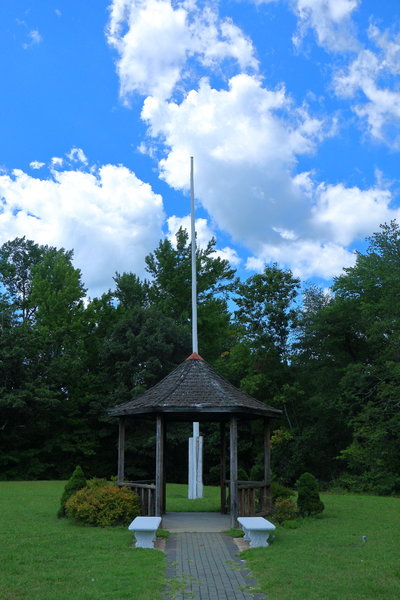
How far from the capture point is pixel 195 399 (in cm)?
1318

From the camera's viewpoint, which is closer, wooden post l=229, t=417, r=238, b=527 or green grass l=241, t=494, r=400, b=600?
green grass l=241, t=494, r=400, b=600

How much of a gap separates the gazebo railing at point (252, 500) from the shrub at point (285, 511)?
440 millimetres

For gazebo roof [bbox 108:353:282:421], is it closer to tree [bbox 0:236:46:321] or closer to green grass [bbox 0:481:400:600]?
green grass [bbox 0:481:400:600]

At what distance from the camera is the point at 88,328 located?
39281mm

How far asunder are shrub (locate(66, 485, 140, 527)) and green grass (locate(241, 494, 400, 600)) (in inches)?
138

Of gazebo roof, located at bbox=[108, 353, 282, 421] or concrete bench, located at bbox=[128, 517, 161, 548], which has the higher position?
gazebo roof, located at bbox=[108, 353, 282, 421]

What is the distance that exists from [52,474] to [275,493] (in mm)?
22977

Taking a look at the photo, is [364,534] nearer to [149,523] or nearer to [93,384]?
[149,523]

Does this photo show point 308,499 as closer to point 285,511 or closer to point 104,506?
point 285,511

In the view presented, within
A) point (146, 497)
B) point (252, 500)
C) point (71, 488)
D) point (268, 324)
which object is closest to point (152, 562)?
point (146, 497)

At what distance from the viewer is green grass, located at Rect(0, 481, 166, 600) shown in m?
6.95

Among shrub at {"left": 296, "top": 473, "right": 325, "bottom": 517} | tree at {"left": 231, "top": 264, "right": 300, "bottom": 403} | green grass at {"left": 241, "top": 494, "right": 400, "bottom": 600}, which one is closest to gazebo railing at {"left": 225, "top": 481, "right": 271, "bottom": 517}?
shrub at {"left": 296, "top": 473, "right": 325, "bottom": 517}

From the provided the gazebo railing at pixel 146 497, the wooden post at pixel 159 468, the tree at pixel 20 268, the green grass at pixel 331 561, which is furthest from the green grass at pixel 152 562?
the tree at pixel 20 268

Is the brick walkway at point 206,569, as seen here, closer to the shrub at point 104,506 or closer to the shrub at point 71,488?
the shrub at point 104,506
